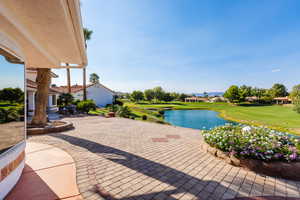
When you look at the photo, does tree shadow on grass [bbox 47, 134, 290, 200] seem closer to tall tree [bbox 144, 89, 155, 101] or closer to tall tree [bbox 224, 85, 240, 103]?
tall tree [bbox 144, 89, 155, 101]

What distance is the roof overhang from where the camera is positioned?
2.09 metres

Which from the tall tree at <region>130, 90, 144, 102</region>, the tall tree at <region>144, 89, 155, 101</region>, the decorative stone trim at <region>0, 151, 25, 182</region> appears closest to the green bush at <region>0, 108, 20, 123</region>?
the decorative stone trim at <region>0, 151, 25, 182</region>

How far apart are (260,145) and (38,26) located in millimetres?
5969

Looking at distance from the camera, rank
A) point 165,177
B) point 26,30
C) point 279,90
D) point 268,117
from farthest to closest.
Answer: point 279,90, point 268,117, point 26,30, point 165,177

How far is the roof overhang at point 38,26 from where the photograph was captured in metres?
2.09

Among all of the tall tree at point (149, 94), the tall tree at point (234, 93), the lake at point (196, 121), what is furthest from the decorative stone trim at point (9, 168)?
the tall tree at point (234, 93)

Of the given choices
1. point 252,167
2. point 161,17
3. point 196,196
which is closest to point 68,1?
point 196,196

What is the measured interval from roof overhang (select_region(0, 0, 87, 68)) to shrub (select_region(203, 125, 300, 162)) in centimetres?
475

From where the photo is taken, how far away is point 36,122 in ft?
21.6

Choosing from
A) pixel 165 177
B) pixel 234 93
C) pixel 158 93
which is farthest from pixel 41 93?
pixel 234 93

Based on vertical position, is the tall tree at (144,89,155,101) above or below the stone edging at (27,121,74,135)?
above

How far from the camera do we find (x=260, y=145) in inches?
130

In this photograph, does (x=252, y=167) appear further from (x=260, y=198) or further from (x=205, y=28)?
(x=205, y=28)

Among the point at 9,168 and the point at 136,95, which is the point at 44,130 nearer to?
the point at 9,168
